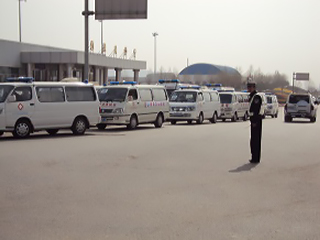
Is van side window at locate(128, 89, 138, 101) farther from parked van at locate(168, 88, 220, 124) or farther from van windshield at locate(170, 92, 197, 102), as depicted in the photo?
van windshield at locate(170, 92, 197, 102)

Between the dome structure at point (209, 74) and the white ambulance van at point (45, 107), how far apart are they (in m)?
104

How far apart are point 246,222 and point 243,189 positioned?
8.09ft

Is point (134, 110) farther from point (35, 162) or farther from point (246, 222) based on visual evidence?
point (246, 222)

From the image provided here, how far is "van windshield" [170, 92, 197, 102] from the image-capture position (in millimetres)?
30266

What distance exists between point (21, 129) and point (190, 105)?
1324 centimetres

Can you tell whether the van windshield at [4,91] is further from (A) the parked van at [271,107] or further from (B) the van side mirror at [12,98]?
(A) the parked van at [271,107]

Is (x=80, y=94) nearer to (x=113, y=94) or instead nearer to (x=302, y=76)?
(x=113, y=94)

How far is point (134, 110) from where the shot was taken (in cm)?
2398

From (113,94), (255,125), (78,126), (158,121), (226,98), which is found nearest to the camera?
(255,125)

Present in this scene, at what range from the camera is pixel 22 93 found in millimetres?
18453

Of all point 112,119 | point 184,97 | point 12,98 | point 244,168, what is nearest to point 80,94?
point 112,119

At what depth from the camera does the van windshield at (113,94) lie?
77.0 feet

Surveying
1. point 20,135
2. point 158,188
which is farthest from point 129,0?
point 158,188

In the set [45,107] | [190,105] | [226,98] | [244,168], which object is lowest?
[244,168]
